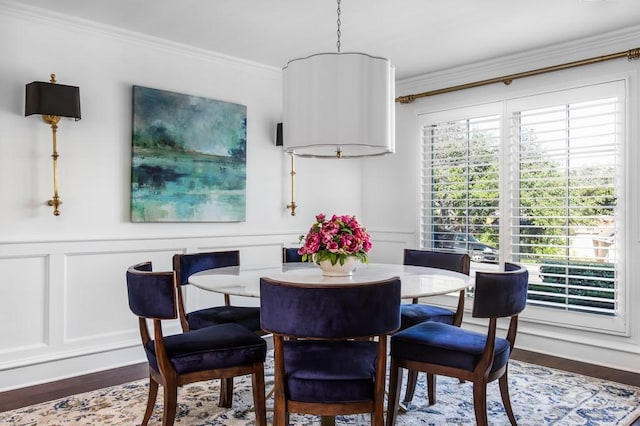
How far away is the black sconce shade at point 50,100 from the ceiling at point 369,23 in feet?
1.75

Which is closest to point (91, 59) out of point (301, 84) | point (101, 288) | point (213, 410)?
point (101, 288)

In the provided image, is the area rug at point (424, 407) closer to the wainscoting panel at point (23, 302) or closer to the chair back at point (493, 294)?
the wainscoting panel at point (23, 302)

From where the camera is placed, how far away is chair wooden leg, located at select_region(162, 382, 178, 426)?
2221mm

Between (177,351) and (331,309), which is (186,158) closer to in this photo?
(177,351)

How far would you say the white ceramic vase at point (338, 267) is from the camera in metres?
2.61

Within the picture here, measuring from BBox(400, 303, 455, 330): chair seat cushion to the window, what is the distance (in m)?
1.28

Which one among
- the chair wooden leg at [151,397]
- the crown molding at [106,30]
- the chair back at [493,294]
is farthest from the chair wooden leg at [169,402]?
the crown molding at [106,30]

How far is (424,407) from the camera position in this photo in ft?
9.56

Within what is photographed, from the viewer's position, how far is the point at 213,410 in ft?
9.37

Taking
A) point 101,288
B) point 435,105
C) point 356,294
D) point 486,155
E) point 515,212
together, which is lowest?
point 101,288

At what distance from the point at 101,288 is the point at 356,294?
8.14ft

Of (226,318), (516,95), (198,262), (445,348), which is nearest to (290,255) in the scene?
(198,262)

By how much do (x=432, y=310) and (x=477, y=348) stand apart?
965mm

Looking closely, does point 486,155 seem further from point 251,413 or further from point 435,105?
point 251,413
